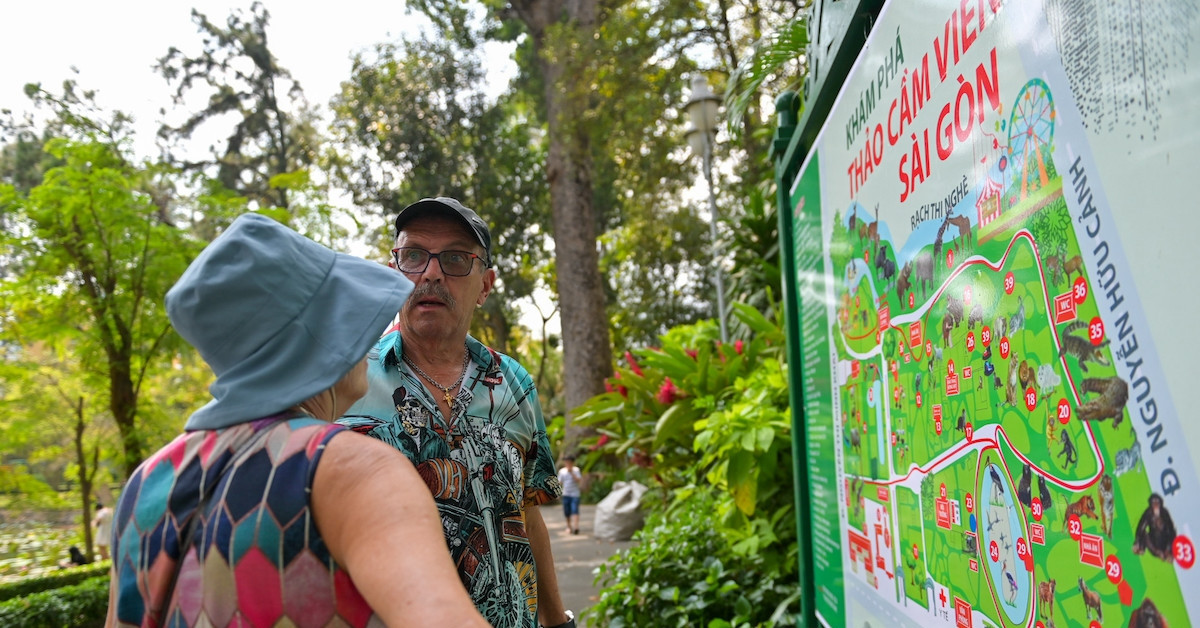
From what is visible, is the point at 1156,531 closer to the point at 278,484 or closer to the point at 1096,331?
the point at 1096,331

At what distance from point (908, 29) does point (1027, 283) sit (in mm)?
708

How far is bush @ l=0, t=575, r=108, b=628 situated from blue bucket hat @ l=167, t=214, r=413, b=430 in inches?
374

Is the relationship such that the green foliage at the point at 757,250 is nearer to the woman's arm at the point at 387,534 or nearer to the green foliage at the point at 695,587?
the green foliage at the point at 695,587

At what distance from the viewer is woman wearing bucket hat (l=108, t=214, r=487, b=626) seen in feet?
3.34

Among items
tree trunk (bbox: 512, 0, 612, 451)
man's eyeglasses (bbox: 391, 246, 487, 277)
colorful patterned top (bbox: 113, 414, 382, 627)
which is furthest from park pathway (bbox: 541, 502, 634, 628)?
colorful patterned top (bbox: 113, 414, 382, 627)

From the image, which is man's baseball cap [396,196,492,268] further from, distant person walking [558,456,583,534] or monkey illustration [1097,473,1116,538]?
distant person walking [558,456,583,534]

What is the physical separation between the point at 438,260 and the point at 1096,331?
5.54 feet

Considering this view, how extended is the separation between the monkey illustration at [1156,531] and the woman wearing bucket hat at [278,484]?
30.4 inches

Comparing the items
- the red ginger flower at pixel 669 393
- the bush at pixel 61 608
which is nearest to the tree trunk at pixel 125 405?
the bush at pixel 61 608

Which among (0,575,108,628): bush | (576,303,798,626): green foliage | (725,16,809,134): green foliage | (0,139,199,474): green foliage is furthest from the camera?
(0,139,199,474): green foliage

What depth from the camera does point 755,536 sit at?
4.29 m

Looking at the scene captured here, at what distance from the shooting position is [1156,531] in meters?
1.00

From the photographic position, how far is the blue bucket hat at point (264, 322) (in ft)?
3.82

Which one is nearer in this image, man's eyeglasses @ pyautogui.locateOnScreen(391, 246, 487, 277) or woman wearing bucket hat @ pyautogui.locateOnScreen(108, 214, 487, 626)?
woman wearing bucket hat @ pyautogui.locateOnScreen(108, 214, 487, 626)
